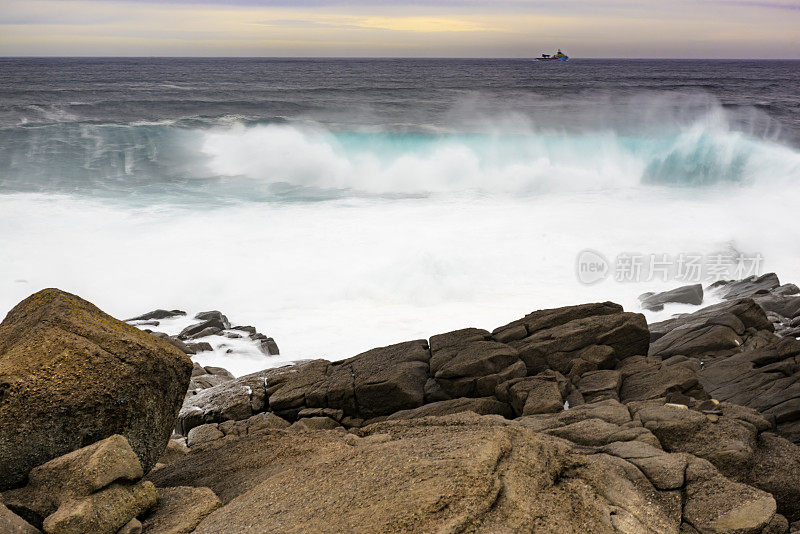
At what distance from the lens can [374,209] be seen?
22.0 metres

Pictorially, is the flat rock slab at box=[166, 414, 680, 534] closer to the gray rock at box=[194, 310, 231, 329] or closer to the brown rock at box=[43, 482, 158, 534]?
the brown rock at box=[43, 482, 158, 534]

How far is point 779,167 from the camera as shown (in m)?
26.5

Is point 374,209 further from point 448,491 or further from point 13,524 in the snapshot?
point 448,491

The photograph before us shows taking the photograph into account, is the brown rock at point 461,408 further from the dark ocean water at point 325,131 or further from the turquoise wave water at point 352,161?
the dark ocean water at point 325,131

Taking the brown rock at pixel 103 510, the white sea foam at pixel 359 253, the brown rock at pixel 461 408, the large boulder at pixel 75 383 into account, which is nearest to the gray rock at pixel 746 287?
the white sea foam at pixel 359 253

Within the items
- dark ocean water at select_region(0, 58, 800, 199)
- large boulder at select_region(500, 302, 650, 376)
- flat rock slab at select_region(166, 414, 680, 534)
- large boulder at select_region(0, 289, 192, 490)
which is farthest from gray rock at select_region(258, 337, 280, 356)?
dark ocean water at select_region(0, 58, 800, 199)

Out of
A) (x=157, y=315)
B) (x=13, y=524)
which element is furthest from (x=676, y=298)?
(x=13, y=524)

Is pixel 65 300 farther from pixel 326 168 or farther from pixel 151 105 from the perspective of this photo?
pixel 151 105

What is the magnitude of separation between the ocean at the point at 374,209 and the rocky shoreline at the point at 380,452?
15.7ft

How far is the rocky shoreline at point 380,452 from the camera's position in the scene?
364 centimetres

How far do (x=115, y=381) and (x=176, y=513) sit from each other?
3.28 feet

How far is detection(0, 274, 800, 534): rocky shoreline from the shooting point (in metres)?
3.64

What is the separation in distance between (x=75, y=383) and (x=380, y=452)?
202cm

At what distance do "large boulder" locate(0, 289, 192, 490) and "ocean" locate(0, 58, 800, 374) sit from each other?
→ 5815mm
